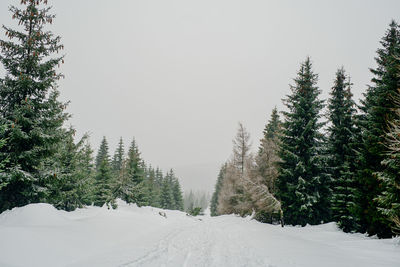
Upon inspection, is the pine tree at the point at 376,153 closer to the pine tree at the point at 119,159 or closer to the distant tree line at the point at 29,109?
the distant tree line at the point at 29,109

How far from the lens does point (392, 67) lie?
10492 millimetres

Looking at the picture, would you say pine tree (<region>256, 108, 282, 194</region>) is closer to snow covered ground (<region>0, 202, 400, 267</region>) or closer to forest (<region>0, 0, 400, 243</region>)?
forest (<region>0, 0, 400, 243</region>)

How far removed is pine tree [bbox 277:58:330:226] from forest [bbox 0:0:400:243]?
0.26 ft

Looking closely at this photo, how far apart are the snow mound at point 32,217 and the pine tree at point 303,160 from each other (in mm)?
15083

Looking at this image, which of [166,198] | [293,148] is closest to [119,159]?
[166,198]

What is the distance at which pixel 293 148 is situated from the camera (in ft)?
58.7

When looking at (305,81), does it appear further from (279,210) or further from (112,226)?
(112,226)

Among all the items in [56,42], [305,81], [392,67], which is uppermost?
[305,81]

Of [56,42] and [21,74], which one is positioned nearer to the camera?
[21,74]

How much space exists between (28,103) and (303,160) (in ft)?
59.8

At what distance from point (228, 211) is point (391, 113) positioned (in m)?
28.1

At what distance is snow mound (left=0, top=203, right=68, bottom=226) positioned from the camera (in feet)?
27.3

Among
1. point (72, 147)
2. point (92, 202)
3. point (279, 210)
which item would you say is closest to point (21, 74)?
point (72, 147)

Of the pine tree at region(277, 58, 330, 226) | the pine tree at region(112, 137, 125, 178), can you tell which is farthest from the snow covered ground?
the pine tree at region(112, 137, 125, 178)
